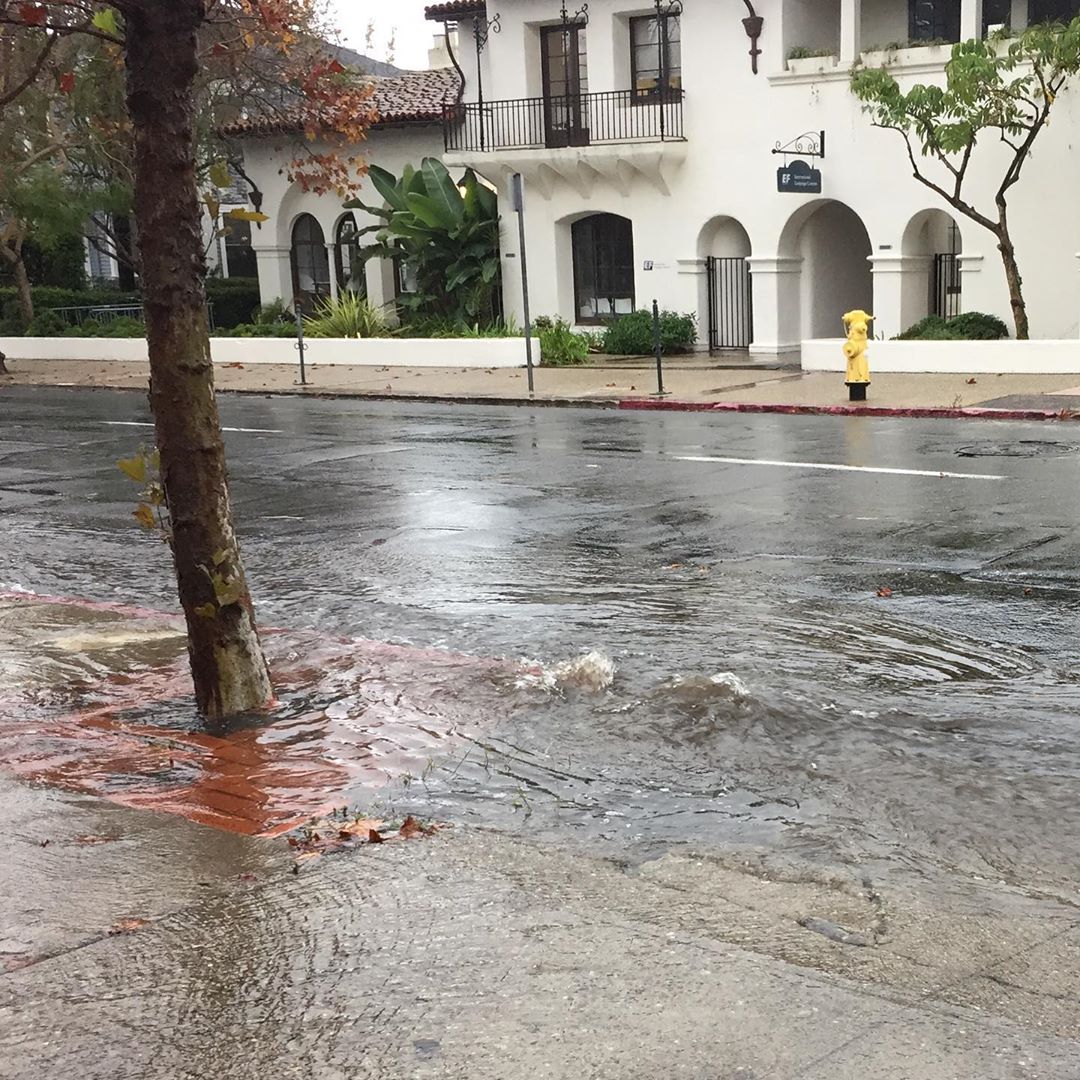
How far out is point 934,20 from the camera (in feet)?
82.5

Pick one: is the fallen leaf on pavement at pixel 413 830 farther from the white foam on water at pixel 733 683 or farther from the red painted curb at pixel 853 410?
the red painted curb at pixel 853 410

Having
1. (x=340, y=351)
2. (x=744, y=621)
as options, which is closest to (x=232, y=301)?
(x=340, y=351)

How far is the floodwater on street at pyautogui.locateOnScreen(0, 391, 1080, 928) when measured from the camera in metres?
5.27

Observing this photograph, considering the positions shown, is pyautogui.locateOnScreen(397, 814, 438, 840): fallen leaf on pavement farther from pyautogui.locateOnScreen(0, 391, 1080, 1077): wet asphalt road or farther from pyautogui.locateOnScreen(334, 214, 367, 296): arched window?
pyautogui.locateOnScreen(334, 214, 367, 296): arched window

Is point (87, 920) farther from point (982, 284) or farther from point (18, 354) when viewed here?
point (18, 354)

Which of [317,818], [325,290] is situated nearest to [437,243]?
[325,290]

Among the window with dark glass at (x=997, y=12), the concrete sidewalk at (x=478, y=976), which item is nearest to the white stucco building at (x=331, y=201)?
the window with dark glass at (x=997, y=12)

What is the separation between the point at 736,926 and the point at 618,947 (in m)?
0.40

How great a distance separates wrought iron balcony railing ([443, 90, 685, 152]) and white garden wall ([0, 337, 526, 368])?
4.28 m

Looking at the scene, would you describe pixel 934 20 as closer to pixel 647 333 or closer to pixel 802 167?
pixel 802 167

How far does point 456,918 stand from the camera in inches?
167

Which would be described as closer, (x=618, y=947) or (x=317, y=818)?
(x=618, y=947)

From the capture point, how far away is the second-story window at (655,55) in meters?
27.9

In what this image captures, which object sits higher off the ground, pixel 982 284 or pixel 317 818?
pixel 982 284
